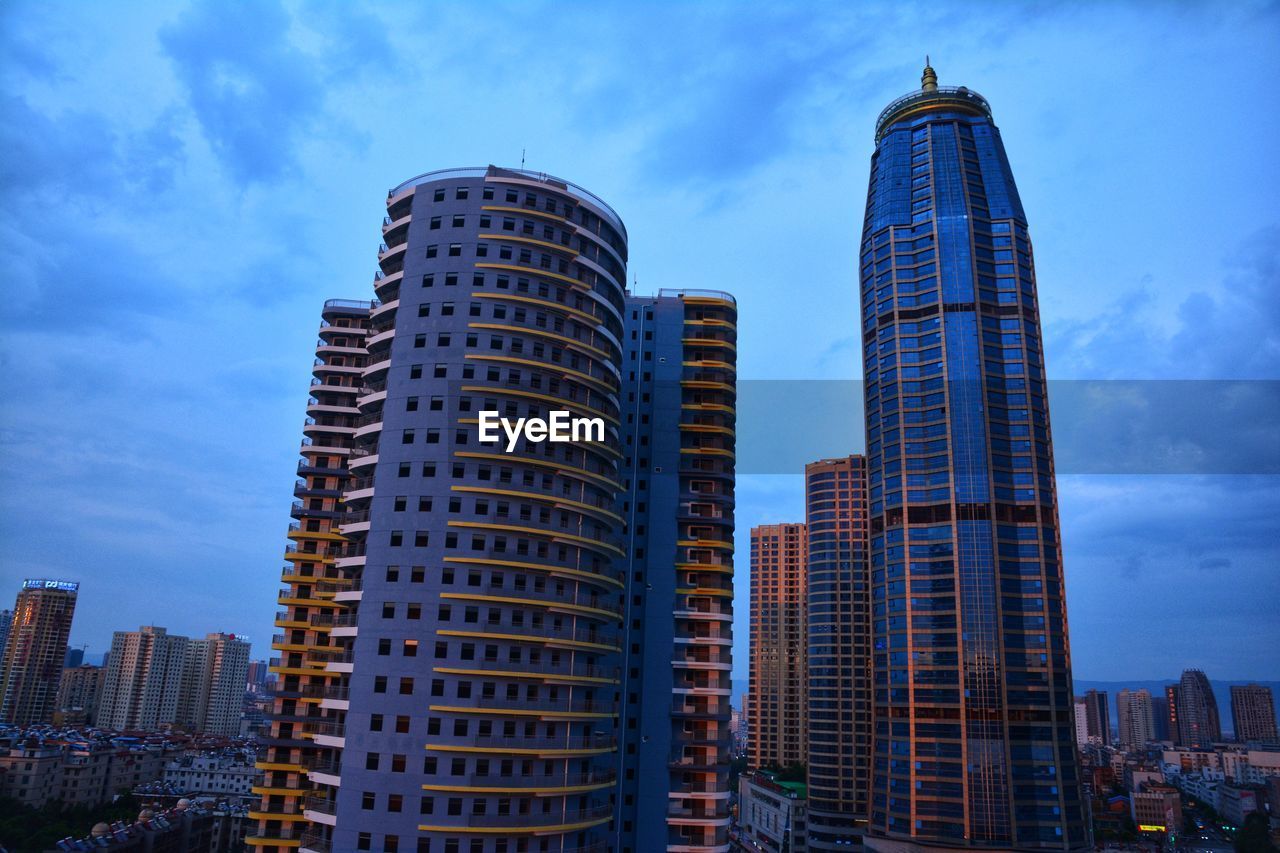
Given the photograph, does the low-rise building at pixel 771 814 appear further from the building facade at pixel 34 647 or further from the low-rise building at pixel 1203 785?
the building facade at pixel 34 647

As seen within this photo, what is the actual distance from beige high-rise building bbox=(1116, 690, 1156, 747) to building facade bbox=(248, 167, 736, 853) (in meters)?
187

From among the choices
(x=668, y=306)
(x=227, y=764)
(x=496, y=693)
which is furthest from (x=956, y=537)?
(x=227, y=764)

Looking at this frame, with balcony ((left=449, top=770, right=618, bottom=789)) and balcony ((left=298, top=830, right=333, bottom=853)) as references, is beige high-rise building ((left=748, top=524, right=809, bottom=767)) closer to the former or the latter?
balcony ((left=449, top=770, right=618, bottom=789))

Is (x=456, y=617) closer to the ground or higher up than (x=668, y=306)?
closer to the ground

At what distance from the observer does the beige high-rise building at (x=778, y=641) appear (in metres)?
126

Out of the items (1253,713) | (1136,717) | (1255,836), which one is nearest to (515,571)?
(1255,836)

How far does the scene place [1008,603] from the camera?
73.6 meters

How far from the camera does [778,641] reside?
12650 cm

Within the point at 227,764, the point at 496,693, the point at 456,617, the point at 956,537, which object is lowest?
the point at 227,764

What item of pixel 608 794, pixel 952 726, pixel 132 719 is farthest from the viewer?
pixel 132 719

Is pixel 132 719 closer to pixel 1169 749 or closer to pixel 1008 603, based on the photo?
pixel 1008 603

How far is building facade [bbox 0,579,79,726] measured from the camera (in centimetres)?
11606

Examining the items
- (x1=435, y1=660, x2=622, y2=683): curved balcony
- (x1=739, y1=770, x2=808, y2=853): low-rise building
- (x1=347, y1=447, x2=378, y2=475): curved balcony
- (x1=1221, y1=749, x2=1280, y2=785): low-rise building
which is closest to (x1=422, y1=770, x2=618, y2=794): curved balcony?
(x1=435, y1=660, x2=622, y2=683): curved balcony

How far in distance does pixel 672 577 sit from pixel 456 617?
15.7 m
